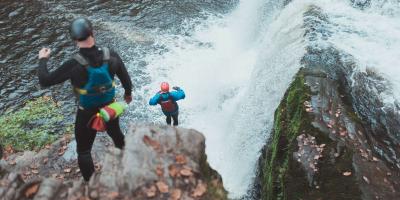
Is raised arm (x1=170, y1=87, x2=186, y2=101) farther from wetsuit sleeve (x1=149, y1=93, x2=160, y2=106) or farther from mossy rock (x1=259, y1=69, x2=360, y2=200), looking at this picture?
mossy rock (x1=259, y1=69, x2=360, y2=200)

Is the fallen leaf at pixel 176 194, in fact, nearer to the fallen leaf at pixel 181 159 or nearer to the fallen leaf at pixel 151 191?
the fallen leaf at pixel 151 191

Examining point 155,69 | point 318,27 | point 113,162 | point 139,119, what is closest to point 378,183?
point 113,162

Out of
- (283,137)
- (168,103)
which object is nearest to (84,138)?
(168,103)

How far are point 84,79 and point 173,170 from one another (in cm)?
139

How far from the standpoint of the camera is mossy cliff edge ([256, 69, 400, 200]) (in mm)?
5992

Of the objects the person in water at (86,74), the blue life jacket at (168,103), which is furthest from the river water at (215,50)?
the person in water at (86,74)

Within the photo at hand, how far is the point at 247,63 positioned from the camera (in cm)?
1266

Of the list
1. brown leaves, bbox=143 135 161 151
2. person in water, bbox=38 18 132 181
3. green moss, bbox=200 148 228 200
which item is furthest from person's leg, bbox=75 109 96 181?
green moss, bbox=200 148 228 200

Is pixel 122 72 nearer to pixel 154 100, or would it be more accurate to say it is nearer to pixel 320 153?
pixel 154 100

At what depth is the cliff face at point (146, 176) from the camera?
4680mm

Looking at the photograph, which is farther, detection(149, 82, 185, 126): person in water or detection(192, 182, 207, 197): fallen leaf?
detection(149, 82, 185, 126): person in water

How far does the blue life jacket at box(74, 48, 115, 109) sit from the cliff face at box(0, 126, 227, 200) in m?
0.49

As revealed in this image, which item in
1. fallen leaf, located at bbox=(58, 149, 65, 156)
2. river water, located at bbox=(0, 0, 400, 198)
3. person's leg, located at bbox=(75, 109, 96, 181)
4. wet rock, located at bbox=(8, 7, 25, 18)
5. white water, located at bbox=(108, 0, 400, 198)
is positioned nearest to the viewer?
person's leg, located at bbox=(75, 109, 96, 181)

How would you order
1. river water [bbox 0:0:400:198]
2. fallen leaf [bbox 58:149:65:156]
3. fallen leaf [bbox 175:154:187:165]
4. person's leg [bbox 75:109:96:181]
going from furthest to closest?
river water [bbox 0:0:400:198] < fallen leaf [bbox 58:149:65:156] < person's leg [bbox 75:109:96:181] < fallen leaf [bbox 175:154:187:165]
